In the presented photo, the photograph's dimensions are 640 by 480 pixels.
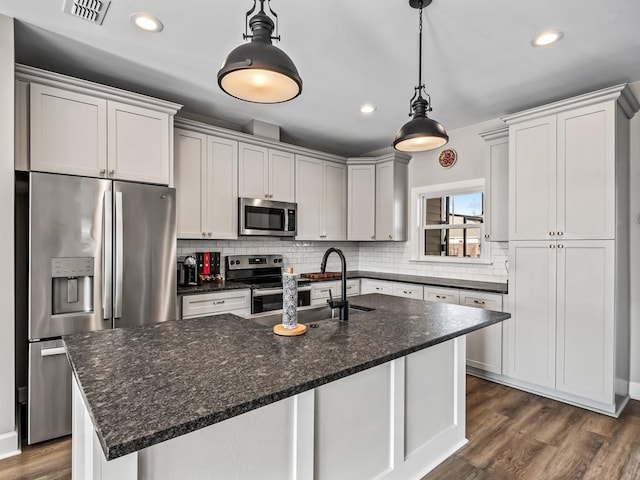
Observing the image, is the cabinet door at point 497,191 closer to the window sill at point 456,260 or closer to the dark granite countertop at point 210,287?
the window sill at point 456,260

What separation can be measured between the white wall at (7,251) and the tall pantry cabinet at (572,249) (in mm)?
3865

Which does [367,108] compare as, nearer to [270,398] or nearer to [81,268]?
[81,268]

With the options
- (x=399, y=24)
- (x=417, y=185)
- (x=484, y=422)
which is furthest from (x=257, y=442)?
(x=417, y=185)

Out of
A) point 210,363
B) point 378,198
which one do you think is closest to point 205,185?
point 378,198

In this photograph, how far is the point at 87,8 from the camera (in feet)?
6.73

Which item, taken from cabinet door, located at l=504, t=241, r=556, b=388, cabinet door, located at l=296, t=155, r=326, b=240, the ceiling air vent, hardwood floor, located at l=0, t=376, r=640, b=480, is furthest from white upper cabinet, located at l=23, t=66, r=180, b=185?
cabinet door, located at l=504, t=241, r=556, b=388

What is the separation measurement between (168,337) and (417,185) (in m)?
3.83

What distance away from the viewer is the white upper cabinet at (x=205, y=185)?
11.3 feet

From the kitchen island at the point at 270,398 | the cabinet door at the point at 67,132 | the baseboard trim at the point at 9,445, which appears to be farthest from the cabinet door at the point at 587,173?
the baseboard trim at the point at 9,445

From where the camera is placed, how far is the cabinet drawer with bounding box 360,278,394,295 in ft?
14.3

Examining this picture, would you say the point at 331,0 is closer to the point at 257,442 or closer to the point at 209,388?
the point at 209,388

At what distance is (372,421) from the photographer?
1636 millimetres

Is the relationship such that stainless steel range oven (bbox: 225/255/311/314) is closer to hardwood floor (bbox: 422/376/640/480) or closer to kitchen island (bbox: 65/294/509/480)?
kitchen island (bbox: 65/294/509/480)

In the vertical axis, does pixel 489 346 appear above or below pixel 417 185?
below
